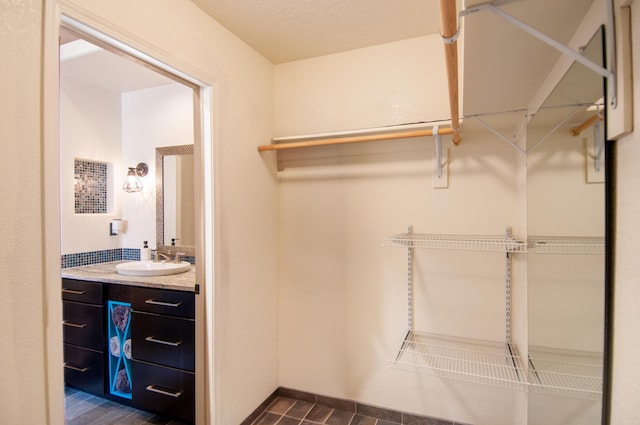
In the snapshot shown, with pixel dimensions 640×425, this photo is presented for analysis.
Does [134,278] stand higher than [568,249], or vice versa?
[568,249]

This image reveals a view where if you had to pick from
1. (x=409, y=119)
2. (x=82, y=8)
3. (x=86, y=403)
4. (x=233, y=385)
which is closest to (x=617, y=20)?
(x=409, y=119)

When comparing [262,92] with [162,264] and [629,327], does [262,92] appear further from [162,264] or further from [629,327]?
[629,327]

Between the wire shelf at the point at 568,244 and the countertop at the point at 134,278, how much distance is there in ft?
5.52

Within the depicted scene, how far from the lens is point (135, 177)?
2955 mm

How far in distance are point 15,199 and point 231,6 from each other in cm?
129

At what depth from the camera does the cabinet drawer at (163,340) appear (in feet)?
6.20

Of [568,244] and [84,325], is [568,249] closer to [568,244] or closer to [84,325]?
[568,244]

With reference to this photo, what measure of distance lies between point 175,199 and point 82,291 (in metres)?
0.97

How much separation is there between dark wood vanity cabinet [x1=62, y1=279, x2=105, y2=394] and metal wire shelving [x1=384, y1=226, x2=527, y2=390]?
6.58ft

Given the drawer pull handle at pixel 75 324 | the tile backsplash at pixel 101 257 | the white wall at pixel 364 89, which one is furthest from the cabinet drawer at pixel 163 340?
the white wall at pixel 364 89

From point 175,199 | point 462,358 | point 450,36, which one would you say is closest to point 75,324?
point 175,199

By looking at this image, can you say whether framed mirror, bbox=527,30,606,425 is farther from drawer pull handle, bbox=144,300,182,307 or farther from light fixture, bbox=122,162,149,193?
light fixture, bbox=122,162,149,193

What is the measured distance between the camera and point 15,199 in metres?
0.93

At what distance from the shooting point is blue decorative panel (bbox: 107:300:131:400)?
2.17 meters
